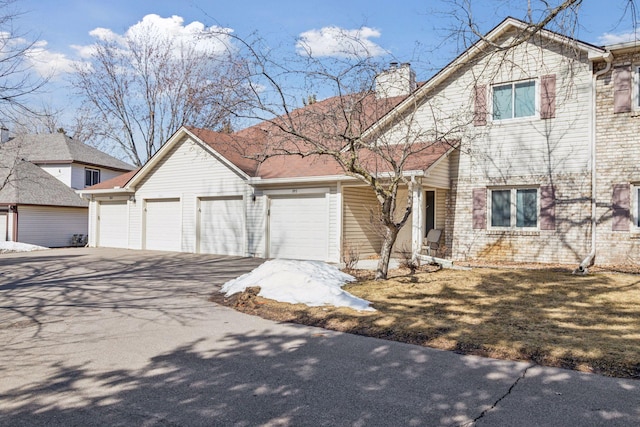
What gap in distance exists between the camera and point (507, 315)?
7.30 metres

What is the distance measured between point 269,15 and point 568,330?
318 inches

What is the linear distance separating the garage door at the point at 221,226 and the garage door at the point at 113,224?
4.87m

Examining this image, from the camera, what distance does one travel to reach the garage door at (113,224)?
2195cm

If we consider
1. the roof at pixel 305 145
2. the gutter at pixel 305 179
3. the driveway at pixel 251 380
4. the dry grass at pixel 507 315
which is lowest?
the driveway at pixel 251 380

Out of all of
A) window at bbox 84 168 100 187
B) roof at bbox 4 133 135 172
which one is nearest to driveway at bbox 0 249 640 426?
roof at bbox 4 133 135 172

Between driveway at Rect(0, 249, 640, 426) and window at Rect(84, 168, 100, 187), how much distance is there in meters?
24.6

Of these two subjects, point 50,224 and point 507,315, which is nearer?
point 507,315

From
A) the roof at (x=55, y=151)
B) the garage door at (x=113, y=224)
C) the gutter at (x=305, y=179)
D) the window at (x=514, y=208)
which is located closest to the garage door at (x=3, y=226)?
the roof at (x=55, y=151)

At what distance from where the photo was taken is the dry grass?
5387 millimetres

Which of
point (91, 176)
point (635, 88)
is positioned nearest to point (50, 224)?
point (91, 176)

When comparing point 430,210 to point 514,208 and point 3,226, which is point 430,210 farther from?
point 3,226

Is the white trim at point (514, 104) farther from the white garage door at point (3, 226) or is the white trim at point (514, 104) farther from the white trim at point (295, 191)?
the white garage door at point (3, 226)

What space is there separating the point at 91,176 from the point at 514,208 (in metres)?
26.0

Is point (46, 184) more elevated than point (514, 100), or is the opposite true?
point (514, 100)
